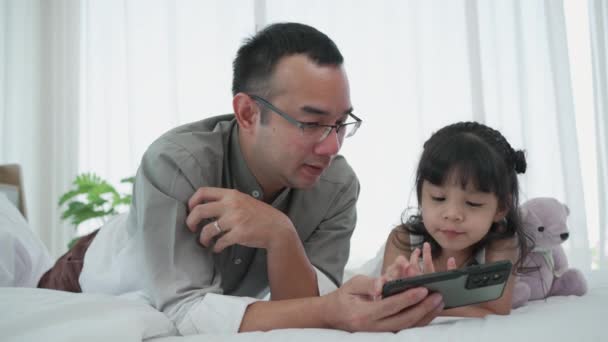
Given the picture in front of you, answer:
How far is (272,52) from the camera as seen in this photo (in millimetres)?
1654

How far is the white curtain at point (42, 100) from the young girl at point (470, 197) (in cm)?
366

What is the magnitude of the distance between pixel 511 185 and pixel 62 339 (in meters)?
1.22

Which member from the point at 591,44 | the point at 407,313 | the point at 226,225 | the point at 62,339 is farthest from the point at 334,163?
the point at 591,44

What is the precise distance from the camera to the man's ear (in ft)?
5.45

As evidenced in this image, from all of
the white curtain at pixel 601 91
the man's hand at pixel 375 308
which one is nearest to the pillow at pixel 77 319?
the man's hand at pixel 375 308

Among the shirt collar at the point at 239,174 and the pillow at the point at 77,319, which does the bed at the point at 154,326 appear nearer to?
the pillow at the point at 77,319

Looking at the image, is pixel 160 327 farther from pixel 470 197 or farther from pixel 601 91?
pixel 601 91

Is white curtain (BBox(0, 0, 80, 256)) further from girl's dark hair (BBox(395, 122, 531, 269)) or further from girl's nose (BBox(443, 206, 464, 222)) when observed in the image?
girl's nose (BBox(443, 206, 464, 222))

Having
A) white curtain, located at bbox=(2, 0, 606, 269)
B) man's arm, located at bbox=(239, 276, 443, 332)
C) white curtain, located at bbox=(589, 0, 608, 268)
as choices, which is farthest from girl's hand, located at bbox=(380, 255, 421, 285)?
white curtain, located at bbox=(589, 0, 608, 268)

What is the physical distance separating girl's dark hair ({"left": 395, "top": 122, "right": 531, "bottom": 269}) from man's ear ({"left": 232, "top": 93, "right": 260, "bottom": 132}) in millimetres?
493

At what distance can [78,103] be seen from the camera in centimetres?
476

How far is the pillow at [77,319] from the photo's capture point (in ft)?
3.51

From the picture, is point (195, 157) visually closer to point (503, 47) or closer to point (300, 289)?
point (300, 289)

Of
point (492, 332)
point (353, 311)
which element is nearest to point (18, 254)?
point (353, 311)
